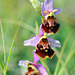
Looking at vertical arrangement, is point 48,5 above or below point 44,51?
above

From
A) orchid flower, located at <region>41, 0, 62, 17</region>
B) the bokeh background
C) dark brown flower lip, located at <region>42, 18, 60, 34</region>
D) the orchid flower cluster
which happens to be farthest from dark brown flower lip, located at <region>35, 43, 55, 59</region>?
the bokeh background

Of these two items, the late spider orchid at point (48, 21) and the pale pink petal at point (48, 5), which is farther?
the pale pink petal at point (48, 5)

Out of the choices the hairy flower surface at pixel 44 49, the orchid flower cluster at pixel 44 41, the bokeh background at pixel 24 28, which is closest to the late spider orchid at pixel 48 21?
the orchid flower cluster at pixel 44 41

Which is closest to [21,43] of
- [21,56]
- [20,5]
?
[21,56]

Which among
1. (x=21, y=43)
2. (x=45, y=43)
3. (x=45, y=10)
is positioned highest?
(x=45, y=10)

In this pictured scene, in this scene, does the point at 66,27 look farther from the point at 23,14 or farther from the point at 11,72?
the point at 11,72

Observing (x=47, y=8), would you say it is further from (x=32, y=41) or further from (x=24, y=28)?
(x=24, y=28)

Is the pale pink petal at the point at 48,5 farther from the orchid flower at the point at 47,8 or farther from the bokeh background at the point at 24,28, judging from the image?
the bokeh background at the point at 24,28

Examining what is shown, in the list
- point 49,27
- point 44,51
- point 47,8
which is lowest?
point 44,51

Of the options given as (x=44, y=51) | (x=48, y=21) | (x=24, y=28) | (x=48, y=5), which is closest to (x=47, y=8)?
(x=48, y=5)
